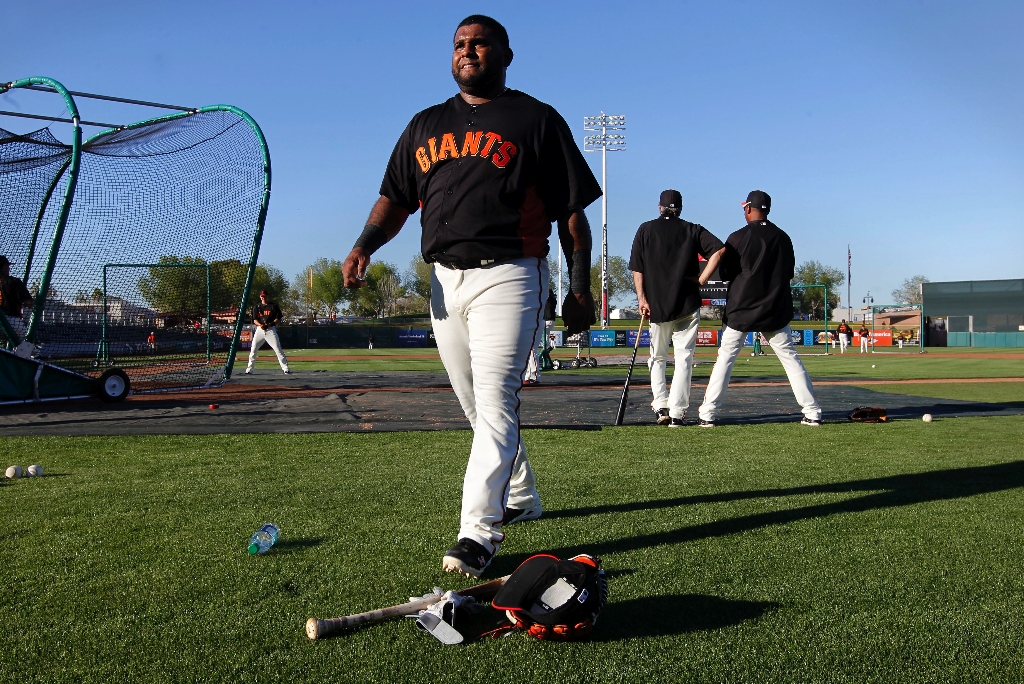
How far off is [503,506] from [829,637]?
129 centimetres

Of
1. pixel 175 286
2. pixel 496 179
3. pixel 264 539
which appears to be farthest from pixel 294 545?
pixel 175 286

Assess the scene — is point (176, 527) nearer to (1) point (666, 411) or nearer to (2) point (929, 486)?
(2) point (929, 486)

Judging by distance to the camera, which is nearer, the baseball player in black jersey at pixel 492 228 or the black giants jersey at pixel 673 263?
the baseball player in black jersey at pixel 492 228

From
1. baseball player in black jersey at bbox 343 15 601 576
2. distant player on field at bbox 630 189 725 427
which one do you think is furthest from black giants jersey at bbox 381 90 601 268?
distant player on field at bbox 630 189 725 427

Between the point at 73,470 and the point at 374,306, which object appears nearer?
the point at 73,470

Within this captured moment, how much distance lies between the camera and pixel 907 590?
2680mm

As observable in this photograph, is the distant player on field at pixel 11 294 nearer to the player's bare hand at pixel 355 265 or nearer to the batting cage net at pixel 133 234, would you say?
the batting cage net at pixel 133 234

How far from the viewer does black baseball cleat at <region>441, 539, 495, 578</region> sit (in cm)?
286

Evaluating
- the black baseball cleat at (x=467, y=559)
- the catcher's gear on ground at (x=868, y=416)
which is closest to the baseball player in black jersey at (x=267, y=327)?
the catcher's gear on ground at (x=868, y=416)

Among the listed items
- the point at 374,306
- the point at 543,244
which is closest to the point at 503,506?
the point at 543,244

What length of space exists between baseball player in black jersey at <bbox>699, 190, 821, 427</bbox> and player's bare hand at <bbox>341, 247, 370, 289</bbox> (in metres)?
4.61

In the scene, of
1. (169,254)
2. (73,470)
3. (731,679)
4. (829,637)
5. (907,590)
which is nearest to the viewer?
(731,679)

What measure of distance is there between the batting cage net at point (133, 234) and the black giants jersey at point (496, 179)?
757 centimetres

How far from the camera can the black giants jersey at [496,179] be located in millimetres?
3262
